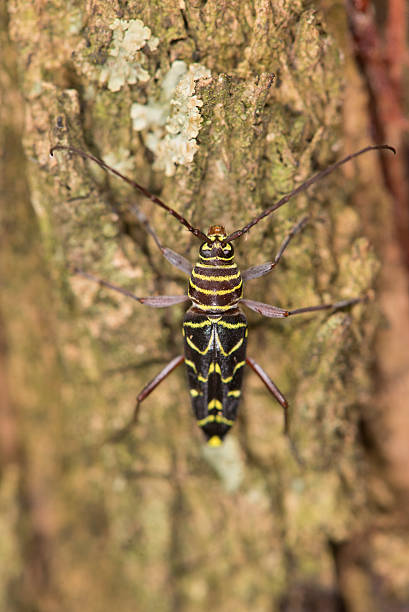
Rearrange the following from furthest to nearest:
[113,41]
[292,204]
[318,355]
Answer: [318,355] < [292,204] < [113,41]

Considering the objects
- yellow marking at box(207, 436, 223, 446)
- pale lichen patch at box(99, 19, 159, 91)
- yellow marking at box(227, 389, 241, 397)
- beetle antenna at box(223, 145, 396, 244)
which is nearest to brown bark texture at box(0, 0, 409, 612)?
pale lichen patch at box(99, 19, 159, 91)

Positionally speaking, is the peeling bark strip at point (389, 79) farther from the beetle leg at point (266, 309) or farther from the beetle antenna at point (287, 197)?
the beetle leg at point (266, 309)

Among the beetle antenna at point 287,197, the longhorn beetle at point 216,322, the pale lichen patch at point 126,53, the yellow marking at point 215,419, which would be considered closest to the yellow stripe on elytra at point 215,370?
the longhorn beetle at point 216,322

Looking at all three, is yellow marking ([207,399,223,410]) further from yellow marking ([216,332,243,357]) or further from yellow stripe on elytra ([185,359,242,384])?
yellow marking ([216,332,243,357])

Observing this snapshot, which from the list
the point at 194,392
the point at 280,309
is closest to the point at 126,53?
the point at 280,309

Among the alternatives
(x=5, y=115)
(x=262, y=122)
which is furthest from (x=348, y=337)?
(x=5, y=115)

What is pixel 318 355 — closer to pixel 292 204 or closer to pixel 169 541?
pixel 292 204

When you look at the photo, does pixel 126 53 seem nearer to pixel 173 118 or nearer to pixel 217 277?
pixel 173 118
